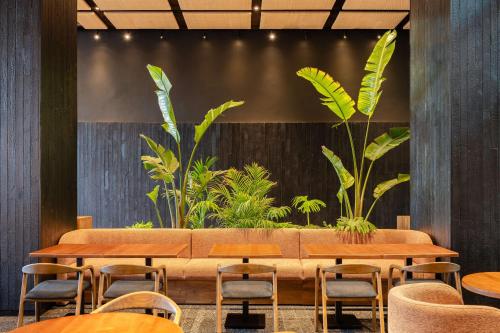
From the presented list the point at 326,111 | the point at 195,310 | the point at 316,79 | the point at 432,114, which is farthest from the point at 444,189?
the point at 326,111

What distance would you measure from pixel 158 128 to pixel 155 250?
4.35m

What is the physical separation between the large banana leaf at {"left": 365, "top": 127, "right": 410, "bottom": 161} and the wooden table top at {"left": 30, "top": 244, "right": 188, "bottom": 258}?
2682 mm

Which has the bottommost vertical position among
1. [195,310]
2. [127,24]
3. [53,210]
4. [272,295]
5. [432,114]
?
[195,310]

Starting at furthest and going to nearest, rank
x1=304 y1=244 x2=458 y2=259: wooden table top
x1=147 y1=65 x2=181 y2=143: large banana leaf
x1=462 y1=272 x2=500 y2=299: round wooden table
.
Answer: x1=147 y1=65 x2=181 y2=143: large banana leaf
x1=304 y1=244 x2=458 y2=259: wooden table top
x1=462 y1=272 x2=500 y2=299: round wooden table

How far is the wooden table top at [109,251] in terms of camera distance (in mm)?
4215

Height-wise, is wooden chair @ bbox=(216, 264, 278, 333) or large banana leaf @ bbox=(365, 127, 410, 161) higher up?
large banana leaf @ bbox=(365, 127, 410, 161)

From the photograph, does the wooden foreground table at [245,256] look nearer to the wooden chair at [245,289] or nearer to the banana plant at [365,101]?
the wooden chair at [245,289]

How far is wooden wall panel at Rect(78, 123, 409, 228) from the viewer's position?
845 centimetres

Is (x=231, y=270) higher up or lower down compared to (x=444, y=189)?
lower down

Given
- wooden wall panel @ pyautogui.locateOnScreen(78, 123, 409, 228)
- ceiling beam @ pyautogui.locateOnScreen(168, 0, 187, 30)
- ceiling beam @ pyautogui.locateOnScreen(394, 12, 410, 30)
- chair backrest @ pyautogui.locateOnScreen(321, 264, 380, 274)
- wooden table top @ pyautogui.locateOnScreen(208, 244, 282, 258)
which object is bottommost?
chair backrest @ pyautogui.locateOnScreen(321, 264, 380, 274)

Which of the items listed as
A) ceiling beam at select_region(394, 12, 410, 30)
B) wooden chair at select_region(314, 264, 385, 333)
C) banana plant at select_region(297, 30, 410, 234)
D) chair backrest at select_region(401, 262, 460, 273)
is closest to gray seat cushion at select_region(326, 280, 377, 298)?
wooden chair at select_region(314, 264, 385, 333)

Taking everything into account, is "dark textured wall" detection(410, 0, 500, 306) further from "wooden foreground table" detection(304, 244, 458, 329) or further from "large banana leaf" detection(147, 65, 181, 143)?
"large banana leaf" detection(147, 65, 181, 143)

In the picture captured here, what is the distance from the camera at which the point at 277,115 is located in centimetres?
861

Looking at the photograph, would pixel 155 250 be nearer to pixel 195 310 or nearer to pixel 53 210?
pixel 195 310
